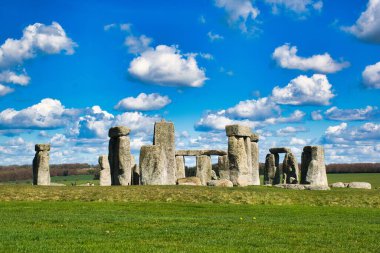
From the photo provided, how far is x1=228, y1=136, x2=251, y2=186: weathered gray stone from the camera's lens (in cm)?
3947

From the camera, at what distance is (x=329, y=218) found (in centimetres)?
2134

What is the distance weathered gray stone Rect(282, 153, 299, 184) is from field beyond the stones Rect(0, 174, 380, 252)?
1563 centimetres

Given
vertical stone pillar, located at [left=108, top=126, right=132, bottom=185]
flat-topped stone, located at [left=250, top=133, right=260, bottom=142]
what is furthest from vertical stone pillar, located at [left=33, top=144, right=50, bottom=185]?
flat-topped stone, located at [left=250, top=133, right=260, bottom=142]

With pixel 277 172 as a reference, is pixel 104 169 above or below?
above

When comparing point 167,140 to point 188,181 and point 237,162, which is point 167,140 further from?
point 237,162

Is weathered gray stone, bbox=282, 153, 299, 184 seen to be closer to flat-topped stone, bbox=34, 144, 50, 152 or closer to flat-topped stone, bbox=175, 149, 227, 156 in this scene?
flat-topped stone, bbox=175, 149, 227, 156

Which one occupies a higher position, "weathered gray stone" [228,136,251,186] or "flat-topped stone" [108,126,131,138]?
"flat-topped stone" [108,126,131,138]

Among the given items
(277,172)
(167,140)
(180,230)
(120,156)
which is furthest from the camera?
(277,172)

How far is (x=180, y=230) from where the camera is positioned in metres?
16.0

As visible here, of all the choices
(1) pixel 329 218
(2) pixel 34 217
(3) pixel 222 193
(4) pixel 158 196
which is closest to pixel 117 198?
(4) pixel 158 196

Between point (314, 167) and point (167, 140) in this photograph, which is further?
point (314, 167)

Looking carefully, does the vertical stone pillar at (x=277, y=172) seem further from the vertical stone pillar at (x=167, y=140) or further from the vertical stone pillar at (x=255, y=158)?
the vertical stone pillar at (x=167, y=140)

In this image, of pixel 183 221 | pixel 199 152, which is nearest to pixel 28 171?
pixel 199 152

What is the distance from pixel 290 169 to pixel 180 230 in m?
33.4
